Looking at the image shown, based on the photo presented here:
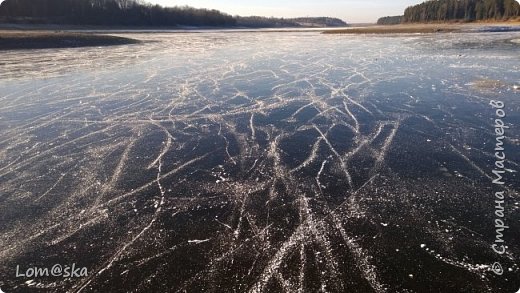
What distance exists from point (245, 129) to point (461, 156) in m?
3.42

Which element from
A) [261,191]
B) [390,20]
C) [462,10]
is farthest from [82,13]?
[390,20]

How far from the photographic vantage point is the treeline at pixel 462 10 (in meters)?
56.9

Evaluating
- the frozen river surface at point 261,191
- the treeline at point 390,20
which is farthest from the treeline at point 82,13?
the treeline at point 390,20

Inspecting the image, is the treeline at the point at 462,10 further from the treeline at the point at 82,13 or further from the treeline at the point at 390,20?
the treeline at the point at 82,13

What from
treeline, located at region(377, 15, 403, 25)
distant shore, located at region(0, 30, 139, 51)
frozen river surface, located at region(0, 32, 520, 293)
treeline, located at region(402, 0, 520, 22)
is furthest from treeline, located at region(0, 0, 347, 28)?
treeline, located at region(377, 15, 403, 25)

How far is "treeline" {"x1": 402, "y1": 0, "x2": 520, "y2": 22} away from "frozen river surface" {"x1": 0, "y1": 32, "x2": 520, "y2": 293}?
5898cm

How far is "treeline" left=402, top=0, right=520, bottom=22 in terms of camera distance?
56919mm

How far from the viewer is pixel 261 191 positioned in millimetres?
4070

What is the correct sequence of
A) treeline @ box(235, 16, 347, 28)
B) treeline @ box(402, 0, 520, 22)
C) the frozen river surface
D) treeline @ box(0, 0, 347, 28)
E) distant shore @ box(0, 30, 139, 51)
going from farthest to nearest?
treeline @ box(235, 16, 347, 28) → treeline @ box(402, 0, 520, 22) → treeline @ box(0, 0, 347, 28) → distant shore @ box(0, 30, 139, 51) → the frozen river surface

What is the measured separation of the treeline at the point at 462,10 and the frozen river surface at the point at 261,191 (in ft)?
193

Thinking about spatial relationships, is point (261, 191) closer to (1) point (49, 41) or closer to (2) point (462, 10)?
(1) point (49, 41)

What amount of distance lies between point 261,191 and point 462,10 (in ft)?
295

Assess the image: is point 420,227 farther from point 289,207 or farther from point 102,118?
point 102,118

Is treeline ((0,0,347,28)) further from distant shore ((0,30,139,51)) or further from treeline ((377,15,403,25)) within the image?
treeline ((377,15,403,25))
